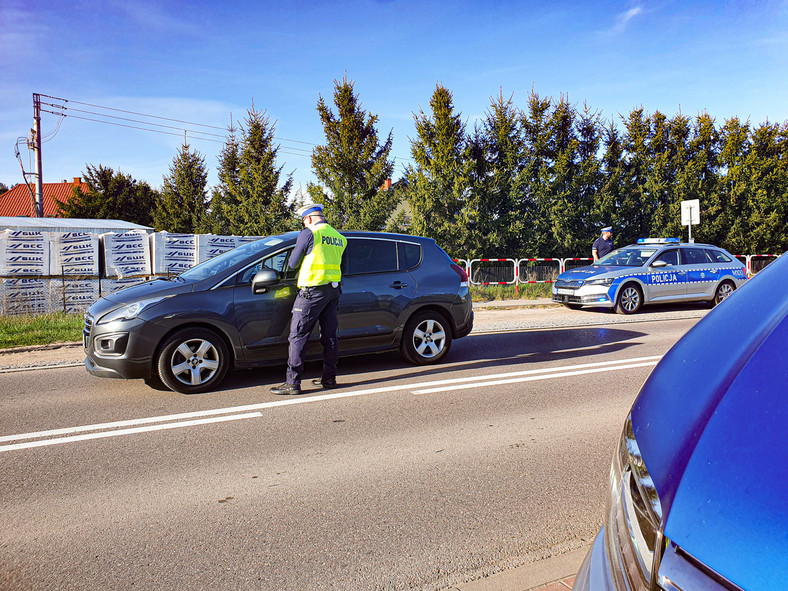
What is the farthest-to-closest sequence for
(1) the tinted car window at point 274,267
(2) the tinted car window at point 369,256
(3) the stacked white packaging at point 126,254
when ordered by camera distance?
1. (3) the stacked white packaging at point 126,254
2. (2) the tinted car window at point 369,256
3. (1) the tinted car window at point 274,267

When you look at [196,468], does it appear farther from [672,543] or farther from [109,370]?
[672,543]

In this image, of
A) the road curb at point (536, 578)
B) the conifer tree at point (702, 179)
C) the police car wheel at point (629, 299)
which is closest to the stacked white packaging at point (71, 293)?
the police car wheel at point (629, 299)

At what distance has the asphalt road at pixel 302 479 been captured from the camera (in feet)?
9.55

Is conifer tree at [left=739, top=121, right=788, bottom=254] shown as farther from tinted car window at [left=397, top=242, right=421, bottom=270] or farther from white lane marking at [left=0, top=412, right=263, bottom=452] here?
white lane marking at [left=0, top=412, right=263, bottom=452]

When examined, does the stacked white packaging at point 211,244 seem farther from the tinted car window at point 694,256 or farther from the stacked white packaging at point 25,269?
the tinted car window at point 694,256

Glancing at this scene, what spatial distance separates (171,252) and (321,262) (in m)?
10.7

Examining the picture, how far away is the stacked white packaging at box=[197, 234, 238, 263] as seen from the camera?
1584cm

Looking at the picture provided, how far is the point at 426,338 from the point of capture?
7590mm

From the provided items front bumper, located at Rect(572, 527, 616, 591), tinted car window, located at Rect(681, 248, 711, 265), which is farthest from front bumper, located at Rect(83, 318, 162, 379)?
tinted car window, located at Rect(681, 248, 711, 265)

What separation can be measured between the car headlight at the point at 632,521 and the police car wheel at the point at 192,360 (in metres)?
5.30

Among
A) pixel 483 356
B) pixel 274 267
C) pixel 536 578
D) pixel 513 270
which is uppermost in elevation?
pixel 513 270

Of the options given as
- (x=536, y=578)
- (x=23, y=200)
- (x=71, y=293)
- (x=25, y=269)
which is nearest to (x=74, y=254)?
(x=71, y=293)

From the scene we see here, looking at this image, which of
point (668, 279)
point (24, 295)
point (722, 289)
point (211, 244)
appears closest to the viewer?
point (24, 295)

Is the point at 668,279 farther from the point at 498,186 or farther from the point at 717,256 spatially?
the point at 498,186
